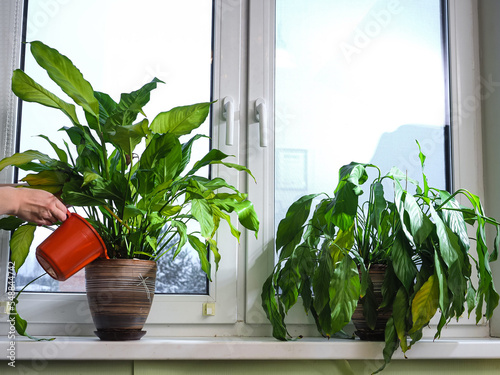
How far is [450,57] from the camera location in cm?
180

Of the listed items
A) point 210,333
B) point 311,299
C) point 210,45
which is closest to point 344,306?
point 311,299

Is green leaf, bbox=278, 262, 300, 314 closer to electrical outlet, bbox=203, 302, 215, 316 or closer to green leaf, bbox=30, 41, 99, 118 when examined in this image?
electrical outlet, bbox=203, 302, 215, 316

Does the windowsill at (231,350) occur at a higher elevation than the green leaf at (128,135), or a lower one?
lower

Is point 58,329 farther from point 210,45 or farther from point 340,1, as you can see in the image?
point 340,1

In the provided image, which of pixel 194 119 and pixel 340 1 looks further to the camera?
pixel 340 1

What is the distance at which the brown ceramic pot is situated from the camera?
4.54ft

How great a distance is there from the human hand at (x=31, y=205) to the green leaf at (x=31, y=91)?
0.25 meters

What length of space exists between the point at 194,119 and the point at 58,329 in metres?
0.70

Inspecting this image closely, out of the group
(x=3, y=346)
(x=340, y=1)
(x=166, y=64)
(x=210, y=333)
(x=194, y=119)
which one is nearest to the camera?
(x=3, y=346)

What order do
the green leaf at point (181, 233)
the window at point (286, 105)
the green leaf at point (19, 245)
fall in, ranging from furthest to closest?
1. the window at point (286, 105)
2. the green leaf at point (19, 245)
3. the green leaf at point (181, 233)

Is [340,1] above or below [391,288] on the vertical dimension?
above

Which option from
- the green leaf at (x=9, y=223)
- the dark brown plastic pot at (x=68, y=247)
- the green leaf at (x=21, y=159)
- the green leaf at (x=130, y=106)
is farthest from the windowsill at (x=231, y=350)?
the green leaf at (x=130, y=106)

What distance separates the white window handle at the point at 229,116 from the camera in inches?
63.0

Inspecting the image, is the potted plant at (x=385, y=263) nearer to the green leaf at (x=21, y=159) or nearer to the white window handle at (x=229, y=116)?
the white window handle at (x=229, y=116)
